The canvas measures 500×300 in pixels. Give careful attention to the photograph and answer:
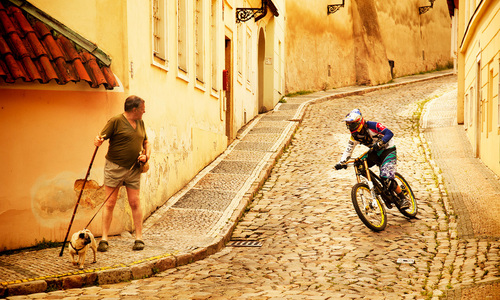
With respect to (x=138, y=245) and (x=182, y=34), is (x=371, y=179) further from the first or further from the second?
(x=182, y=34)

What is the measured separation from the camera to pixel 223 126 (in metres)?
15.5

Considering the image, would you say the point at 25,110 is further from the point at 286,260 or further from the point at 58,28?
the point at 286,260

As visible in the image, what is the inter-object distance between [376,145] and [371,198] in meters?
0.81

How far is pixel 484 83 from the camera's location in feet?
44.7

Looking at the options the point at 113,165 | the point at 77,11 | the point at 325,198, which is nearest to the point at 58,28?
the point at 77,11

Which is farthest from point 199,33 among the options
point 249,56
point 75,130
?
point 249,56

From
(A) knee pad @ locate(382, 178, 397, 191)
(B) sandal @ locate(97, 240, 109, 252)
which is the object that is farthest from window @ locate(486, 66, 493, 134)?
(B) sandal @ locate(97, 240, 109, 252)

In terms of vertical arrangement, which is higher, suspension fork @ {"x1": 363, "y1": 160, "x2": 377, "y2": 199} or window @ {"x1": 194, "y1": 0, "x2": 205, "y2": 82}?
window @ {"x1": 194, "y1": 0, "x2": 205, "y2": 82}

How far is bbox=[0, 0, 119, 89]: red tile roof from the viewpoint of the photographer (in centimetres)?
719

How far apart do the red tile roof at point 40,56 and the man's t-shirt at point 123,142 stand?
2.36 ft

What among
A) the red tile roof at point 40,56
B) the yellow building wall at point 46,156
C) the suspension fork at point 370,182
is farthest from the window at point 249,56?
the red tile roof at point 40,56

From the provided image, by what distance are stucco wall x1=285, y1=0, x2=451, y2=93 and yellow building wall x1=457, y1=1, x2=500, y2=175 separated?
11.4 metres

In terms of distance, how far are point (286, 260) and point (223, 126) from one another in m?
8.24

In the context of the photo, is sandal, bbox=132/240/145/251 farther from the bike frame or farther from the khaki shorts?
the bike frame
